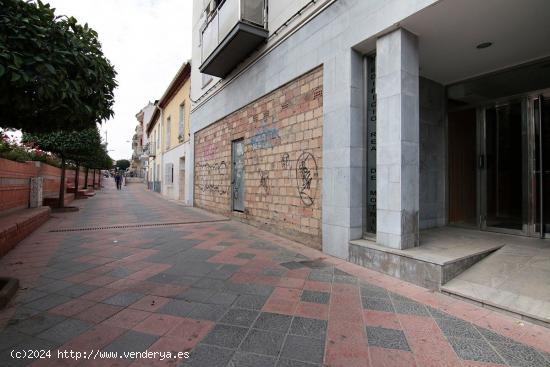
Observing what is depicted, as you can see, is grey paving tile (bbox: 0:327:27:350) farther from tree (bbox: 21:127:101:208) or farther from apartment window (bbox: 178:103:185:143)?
apartment window (bbox: 178:103:185:143)

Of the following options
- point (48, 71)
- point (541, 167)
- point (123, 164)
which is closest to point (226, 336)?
point (48, 71)

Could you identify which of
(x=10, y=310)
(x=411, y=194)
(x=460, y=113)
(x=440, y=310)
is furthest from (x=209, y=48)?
(x=440, y=310)

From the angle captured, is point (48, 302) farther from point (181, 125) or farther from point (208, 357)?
point (181, 125)

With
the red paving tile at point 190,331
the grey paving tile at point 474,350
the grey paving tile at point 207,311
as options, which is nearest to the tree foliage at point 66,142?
the grey paving tile at point 207,311

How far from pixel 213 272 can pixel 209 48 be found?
7345 millimetres

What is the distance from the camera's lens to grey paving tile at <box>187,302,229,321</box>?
109 inches

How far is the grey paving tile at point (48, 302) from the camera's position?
2930 mm

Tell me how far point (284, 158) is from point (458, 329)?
4.47 metres

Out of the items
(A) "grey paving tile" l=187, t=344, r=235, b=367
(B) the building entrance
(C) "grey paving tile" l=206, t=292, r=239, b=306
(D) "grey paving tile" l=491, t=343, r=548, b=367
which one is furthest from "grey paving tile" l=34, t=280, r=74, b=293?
(B) the building entrance

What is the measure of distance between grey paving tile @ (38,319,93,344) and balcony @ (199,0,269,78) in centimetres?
651

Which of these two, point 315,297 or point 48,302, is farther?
point 315,297

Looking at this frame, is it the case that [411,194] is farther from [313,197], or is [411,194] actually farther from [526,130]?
[526,130]

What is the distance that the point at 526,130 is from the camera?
16.8ft

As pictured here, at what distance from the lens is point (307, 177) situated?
5.72 meters
